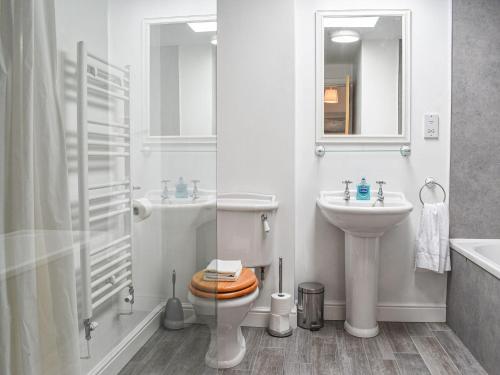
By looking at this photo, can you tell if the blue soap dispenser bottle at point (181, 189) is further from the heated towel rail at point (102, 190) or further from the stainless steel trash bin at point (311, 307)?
the stainless steel trash bin at point (311, 307)

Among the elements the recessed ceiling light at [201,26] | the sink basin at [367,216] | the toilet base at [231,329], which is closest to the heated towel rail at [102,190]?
the recessed ceiling light at [201,26]

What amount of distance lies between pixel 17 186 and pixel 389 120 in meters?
2.67

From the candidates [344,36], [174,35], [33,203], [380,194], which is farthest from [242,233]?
[33,203]

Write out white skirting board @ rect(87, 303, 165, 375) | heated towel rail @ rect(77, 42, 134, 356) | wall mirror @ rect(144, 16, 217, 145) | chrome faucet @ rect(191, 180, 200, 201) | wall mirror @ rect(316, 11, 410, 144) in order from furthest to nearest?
wall mirror @ rect(316, 11, 410, 144) → chrome faucet @ rect(191, 180, 200, 201) → wall mirror @ rect(144, 16, 217, 145) → white skirting board @ rect(87, 303, 165, 375) → heated towel rail @ rect(77, 42, 134, 356)

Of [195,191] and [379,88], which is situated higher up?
[379,88]

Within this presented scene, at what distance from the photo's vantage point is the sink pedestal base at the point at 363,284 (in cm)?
265

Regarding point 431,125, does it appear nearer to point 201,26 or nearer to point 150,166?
point 201,26

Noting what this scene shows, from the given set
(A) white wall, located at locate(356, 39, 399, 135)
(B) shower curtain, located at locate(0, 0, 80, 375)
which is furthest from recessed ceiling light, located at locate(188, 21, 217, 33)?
(A) white wall, located at locate(356, 39, 399, 135)

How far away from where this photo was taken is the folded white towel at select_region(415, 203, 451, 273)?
2.75m

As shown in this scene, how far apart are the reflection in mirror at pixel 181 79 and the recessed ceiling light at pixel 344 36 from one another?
173 cm

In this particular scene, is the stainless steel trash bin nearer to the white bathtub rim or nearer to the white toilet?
the white toilet

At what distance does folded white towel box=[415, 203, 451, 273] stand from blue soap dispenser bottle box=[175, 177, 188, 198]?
209cm

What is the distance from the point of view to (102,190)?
68cm

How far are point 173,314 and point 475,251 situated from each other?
7.31 ft
